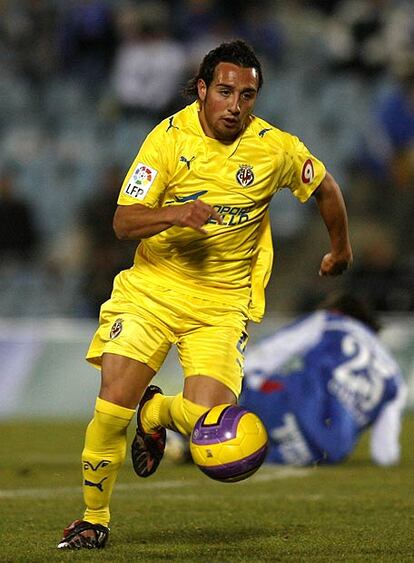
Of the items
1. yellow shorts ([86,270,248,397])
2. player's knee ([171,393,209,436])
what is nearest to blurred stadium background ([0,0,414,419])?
yellow shorts ([86,270,248,397])

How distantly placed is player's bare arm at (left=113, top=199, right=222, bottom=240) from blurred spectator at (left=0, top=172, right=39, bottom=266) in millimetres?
9995

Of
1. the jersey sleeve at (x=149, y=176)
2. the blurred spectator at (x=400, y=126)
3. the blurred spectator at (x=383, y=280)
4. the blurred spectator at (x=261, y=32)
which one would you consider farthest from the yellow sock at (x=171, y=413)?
the blurred spectator at (x=261, y=32)

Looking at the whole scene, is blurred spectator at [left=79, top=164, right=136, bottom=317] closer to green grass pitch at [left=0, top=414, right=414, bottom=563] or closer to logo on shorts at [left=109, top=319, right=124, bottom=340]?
green grass pitch at [left=0, top=414, right=414, bottom=563]

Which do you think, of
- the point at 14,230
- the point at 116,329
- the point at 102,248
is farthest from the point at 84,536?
the point at 14,230

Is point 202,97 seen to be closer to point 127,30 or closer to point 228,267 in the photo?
point 228,267

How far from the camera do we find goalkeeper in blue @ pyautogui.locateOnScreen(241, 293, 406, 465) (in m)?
9.52

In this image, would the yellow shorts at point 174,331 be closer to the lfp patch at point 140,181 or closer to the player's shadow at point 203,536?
the lfp patch at point 140,181

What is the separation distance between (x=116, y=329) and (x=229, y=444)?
839 mm

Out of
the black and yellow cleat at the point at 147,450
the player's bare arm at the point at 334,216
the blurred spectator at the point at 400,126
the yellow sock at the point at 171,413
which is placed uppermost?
the player's bare arm at the point at 334,216

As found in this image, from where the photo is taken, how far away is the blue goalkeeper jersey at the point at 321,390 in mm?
9523

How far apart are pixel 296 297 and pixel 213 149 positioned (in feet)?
30.3

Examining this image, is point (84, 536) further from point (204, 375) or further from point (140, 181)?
point (140, 181)

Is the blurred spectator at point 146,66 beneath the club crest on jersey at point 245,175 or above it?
beneath

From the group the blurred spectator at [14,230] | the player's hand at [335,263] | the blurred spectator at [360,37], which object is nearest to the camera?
the player's hand at [335,263]
